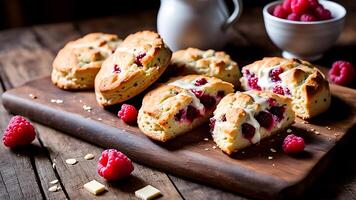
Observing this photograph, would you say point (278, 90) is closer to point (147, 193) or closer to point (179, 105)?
point (179, 105)

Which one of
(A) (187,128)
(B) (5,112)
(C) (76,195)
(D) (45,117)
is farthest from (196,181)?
(B) (5,112)

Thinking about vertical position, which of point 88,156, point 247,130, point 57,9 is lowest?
point 57,9

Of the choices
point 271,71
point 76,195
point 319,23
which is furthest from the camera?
point 319,23

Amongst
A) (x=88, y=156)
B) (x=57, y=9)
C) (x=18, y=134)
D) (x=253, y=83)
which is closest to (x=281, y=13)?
(x=253, y=83)

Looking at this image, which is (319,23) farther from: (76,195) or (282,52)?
(76,195)

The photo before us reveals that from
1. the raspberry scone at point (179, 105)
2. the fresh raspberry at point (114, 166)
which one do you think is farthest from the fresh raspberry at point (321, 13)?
the fresh raspberry at point (114, 166)
